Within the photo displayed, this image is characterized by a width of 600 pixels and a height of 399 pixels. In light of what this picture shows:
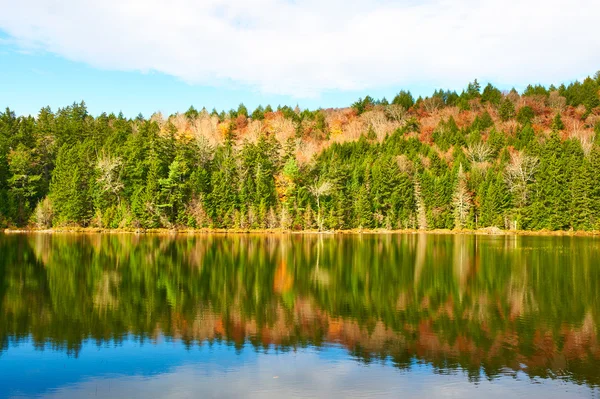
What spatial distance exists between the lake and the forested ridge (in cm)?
4429

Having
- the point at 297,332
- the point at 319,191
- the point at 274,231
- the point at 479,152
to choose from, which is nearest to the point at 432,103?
the point at 479,152

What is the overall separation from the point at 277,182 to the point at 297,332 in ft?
205

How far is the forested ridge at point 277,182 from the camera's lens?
2837 inches

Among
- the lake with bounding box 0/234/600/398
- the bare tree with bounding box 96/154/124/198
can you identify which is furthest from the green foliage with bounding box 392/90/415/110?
the lake with bounding box 0/234/600/398

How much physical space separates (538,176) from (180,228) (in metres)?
53.6

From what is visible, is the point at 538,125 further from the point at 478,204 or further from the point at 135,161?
the point at 135,161

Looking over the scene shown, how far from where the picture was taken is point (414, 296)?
20781 millimetres

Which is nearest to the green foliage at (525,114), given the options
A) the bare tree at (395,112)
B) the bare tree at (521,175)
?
the bare tree at (395,112)

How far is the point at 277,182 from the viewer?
7750 cm

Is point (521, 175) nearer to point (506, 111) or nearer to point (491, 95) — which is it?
point (506, 111)

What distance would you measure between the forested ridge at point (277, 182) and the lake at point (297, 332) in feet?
145

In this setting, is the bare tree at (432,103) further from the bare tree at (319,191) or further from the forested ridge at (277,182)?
the bare tree at (319,191)

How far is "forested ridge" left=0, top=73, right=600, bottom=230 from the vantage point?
72.1m

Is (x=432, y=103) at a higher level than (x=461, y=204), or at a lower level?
higher
